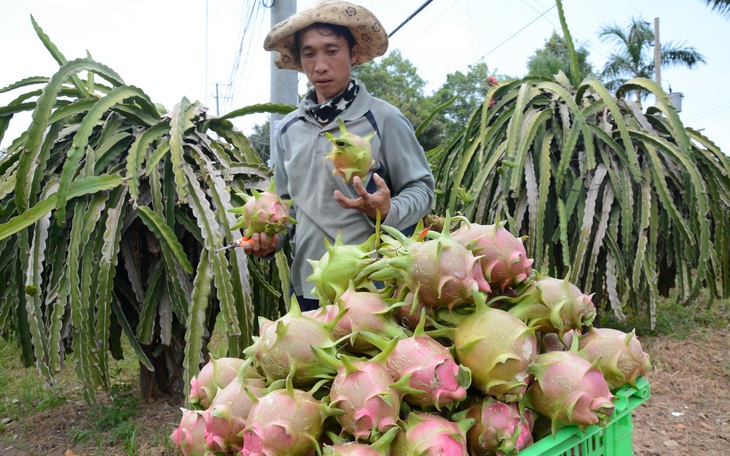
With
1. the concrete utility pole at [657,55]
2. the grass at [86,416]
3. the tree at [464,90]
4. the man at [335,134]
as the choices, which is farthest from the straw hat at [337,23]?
the tree at [464,90]

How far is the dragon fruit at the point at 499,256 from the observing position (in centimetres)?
94

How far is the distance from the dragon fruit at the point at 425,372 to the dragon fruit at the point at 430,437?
0.10 ft

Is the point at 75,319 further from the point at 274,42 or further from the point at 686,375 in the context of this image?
the point at 686,375

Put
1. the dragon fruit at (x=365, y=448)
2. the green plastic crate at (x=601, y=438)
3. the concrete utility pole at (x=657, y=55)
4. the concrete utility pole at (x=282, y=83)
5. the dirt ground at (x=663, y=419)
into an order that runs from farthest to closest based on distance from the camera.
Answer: the concrete utility pole at (x=657, y=55) < the concrete utility pole at (x=282, y=83) < the dirt ground at (x=663, y=419) < the green plastic crate at (x=601, y=438) < the dragon fruit at (x=365, y=448)

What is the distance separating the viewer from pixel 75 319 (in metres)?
1.94

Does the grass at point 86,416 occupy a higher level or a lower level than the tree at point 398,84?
lower

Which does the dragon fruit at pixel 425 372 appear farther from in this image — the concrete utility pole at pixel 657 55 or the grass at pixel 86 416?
the concrete utility pole at pixel 657 55

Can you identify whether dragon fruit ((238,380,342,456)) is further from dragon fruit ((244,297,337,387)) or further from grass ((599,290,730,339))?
grass ((599,290,730,339))

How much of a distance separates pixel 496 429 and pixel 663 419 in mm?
2120

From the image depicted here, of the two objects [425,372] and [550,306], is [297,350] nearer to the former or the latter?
[425,372]

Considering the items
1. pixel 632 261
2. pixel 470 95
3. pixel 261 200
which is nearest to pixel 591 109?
pixel 632 261

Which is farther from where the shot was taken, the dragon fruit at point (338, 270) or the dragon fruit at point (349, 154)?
the dragon fruit at point (349, 154)

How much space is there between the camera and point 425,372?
77 centimetres

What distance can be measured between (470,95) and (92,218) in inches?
1481
